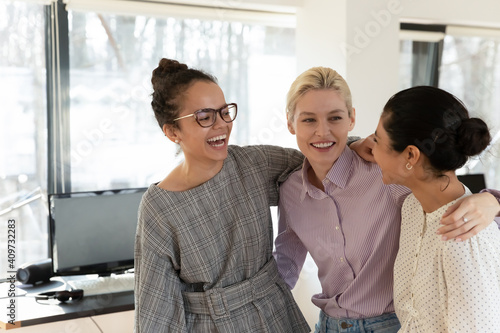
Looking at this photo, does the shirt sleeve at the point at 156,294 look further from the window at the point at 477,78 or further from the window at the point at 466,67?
the window at the point at 477,78

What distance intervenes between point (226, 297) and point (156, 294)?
201 millimetres

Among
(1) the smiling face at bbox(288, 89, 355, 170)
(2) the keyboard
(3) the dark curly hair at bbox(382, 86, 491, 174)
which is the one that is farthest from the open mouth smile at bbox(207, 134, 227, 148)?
(2) the keyboard

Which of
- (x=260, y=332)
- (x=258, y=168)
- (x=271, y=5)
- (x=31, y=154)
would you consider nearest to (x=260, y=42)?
(x=271, y=5)

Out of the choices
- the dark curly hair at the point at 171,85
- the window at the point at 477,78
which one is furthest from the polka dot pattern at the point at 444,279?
the window at the point at 477,78

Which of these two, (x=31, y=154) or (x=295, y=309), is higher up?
(x=31, y=154)

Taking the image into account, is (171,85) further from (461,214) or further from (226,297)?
(461,214)

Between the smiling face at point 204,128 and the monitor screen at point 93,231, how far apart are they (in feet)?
4.32

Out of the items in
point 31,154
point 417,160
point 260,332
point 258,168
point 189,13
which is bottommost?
point 260,332

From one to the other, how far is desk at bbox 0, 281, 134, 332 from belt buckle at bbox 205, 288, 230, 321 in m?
1.00

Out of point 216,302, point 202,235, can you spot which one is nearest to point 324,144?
point 202,235

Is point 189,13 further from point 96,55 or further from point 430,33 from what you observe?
point 430,33

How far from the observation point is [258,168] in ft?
5.88

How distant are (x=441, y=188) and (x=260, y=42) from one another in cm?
245

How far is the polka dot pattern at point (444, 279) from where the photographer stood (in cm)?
127
